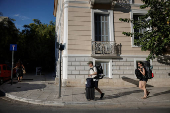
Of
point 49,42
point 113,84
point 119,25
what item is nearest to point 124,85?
point 113,84

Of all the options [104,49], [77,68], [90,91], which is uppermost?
[104,49]

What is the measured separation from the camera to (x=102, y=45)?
32.9ft

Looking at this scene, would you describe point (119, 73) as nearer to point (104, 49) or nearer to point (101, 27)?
point (104, 49)

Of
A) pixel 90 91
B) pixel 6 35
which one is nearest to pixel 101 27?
pixel 90 91

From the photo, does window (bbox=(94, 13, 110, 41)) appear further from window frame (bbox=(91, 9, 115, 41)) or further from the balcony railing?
the balcony railing

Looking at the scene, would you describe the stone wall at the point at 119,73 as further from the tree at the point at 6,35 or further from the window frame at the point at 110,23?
the tree at the point at 6,35

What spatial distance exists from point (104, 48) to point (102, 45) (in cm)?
27

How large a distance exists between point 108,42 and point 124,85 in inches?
127

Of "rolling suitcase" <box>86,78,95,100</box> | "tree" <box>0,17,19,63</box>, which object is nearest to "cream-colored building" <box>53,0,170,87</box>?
"rolling suitcase" <box>86,78,95,100</box>

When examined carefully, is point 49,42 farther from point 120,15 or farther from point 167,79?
point 167,79

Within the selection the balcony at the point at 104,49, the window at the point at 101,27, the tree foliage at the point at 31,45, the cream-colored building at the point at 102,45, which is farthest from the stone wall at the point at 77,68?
the tree foliage at the point at 31,45

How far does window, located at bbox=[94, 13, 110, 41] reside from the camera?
35.4ft

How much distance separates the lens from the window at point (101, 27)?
10.8 meters

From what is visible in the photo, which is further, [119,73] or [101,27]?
[101,27]
